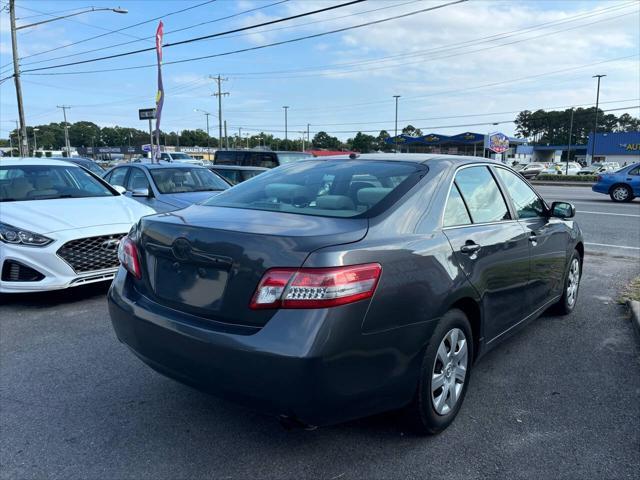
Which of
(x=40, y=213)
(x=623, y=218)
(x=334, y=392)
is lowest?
(x=623, y=218)

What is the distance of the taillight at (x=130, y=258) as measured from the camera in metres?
2.95

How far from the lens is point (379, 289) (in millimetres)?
2365

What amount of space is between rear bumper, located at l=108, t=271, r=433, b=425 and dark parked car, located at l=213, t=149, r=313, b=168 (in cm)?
1230

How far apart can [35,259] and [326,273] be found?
3956 millimetres

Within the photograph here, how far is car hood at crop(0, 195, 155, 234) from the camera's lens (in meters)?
5.21

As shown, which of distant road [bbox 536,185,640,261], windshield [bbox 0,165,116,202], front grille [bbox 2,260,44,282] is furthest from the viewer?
distant road [bbox 536,185,640,261]

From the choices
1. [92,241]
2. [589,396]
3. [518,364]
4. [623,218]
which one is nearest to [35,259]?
[92,241]

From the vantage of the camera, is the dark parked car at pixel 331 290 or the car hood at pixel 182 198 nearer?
the dark parked car at pixel 331 290

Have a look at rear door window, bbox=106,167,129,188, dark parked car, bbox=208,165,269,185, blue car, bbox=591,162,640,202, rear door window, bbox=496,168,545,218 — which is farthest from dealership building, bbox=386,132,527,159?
rear door window, bbox=496,168,545,218

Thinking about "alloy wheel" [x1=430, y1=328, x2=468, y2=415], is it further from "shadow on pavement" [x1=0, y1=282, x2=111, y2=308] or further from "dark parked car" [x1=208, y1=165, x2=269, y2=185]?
"dark parked car" [x1=208, y1=165, x2=269, y2=185]

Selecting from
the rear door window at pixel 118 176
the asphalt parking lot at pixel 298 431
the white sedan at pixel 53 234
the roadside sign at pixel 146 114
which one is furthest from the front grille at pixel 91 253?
the roadside sign at pixel 146 114

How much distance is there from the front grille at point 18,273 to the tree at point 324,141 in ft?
298

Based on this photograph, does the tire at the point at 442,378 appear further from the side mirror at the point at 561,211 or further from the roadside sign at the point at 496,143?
the roadside sign at the point at 496,143

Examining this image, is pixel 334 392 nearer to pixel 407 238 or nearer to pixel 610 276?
pixel 407 238
